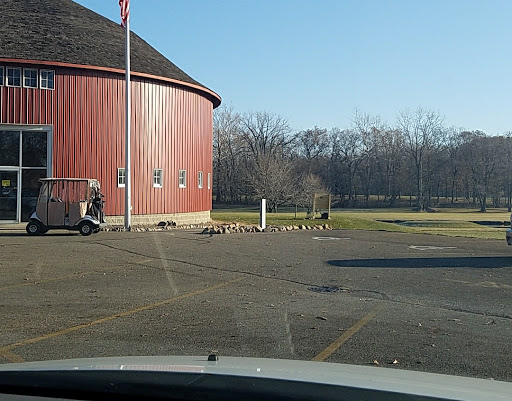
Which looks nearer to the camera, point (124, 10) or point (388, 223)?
point (124, 10)

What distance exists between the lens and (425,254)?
1853 centimetres

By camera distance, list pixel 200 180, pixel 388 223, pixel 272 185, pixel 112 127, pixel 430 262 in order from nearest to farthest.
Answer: pixel 430 262 → pixel 112 127 → pixel 200 180 → pixel 388 223 → pixel 272 185

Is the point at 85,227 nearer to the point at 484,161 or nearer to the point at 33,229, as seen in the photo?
the point at 33,229

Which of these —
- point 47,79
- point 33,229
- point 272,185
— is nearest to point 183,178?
point 47,79

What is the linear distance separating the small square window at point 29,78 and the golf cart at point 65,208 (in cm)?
579

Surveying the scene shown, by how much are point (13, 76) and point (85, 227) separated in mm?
8145

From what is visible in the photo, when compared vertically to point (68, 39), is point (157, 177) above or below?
below

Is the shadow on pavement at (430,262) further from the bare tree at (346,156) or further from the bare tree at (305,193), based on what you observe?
the bare tree at (346,156)

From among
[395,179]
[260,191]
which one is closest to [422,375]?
[260,191]

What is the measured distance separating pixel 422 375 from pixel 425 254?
15886 millimetres

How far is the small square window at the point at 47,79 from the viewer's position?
1058 inches

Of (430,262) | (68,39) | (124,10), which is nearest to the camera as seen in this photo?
(430,262)

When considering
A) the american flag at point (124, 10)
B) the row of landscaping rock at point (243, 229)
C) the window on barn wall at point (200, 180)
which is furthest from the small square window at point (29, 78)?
the window on barn wall at point (200, 180)

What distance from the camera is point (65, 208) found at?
22.6 m
